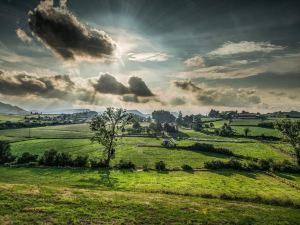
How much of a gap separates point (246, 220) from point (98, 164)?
5852 cm

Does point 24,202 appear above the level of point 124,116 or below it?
below

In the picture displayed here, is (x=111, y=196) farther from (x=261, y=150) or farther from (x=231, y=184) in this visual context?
(x=261, y=150)

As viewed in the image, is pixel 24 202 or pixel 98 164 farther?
pixel 98 164

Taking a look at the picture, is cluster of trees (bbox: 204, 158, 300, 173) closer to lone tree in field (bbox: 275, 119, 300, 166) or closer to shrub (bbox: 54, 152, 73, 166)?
lone tree in field (bbox: 275, 119, 300, 166)

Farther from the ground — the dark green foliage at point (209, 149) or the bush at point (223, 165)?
the dark green foliage at point (209, 149)

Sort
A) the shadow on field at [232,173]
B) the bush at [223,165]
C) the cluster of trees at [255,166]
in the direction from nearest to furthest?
the shadow on field at [232,173], the bush at [223,165], the cluster of trees at [255,166]

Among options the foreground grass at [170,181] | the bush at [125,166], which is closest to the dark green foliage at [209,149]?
the foreground grass at [170,181]

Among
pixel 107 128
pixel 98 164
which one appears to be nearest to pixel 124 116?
pixel 107 128

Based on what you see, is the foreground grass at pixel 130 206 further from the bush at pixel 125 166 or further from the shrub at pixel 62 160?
the shrub at pixel 62 160

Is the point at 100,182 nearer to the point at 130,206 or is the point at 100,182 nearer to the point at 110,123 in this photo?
the point at 130,206

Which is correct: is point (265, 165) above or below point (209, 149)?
below

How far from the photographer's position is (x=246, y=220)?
1475 inches

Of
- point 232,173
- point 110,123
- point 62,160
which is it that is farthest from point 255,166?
point 62,160

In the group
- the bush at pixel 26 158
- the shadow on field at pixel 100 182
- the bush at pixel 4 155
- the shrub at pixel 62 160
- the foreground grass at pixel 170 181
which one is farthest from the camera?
the bush at pixel 4 155
